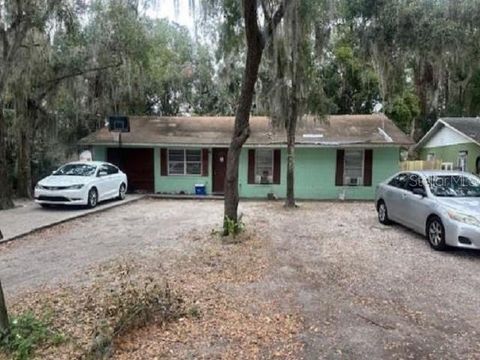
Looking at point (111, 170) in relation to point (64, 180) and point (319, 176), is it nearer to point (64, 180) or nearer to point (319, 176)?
point (64, 180)

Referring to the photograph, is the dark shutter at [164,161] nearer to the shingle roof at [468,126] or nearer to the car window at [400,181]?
the car window at [400,181]

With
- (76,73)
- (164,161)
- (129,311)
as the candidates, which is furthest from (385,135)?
(129,311)

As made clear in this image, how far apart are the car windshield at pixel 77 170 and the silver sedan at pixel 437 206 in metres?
8.90

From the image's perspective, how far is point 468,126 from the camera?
63.4ft

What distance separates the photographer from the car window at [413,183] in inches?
351

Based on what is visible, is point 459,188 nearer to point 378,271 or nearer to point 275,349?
point 378,271

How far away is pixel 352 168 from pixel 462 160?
5.81m

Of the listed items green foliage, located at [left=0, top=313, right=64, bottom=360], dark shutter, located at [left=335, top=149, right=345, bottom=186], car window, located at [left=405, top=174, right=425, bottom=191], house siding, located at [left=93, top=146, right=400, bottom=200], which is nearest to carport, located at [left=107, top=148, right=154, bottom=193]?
house siding, located at [left=93, top=146, right=400, bottom=200]

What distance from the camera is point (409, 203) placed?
8.99 meters

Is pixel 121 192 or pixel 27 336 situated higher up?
pixel 27 336

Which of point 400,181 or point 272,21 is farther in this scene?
point 400,181

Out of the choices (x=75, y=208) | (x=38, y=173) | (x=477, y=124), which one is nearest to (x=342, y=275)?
(x=75, y=208)

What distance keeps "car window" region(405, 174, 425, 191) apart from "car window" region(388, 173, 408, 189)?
0.47ft

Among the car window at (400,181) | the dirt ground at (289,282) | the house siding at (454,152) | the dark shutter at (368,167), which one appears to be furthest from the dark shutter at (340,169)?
the car window at (400,181)
